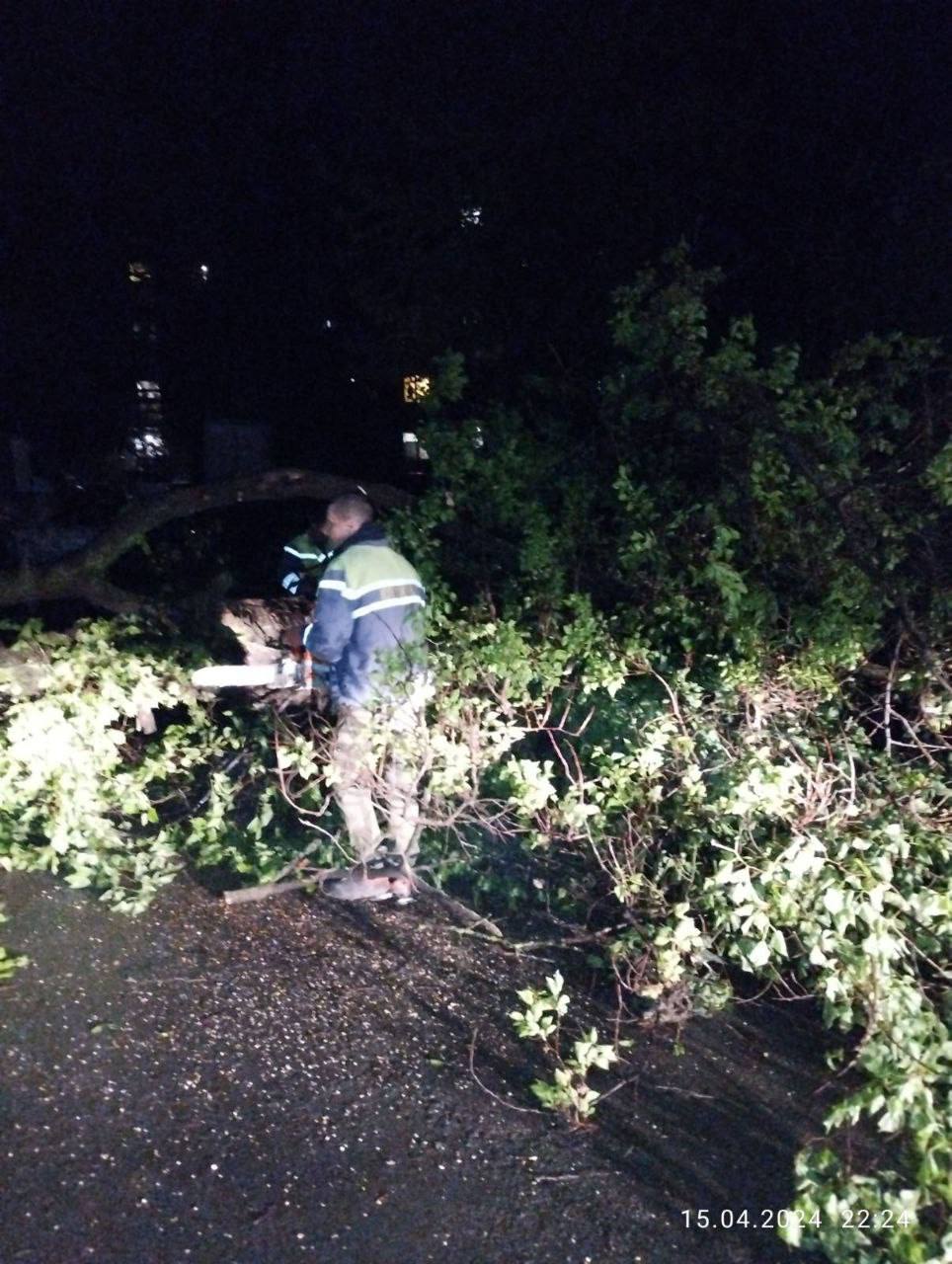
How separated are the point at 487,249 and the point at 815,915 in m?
4.45

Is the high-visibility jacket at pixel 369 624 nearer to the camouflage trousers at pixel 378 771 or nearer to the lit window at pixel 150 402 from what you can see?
the camouflage trousers at pixel 378 771

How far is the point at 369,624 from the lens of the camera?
4.85 metres

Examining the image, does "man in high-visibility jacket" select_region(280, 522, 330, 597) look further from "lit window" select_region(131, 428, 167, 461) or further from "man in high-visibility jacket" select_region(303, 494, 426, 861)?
"lit window" select_region(131, 428, 167, 461)

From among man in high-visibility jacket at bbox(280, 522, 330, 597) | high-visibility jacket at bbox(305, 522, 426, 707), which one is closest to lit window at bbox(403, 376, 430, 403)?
man in high-visibility jacket at bbox(280, 522, 330, 597)

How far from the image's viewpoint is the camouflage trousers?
484cm

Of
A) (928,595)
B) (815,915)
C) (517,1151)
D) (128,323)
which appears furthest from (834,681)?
(128,323)

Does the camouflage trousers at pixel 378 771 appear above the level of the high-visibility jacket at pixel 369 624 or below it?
below

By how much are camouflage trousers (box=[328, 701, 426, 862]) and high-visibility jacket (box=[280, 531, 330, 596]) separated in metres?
1.68

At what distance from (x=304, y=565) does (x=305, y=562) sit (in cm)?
2

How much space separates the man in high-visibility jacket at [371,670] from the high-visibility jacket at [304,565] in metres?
1.47

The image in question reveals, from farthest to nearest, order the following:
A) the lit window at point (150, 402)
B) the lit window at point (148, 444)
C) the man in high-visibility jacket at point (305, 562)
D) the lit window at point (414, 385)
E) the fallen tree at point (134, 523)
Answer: the lit window at point (148, 444)
the lit window at point (150, 402)
the lit window at point (414, 385)
the man in high-visibility jacket at point (305, 562)
the fallen tree at point (134, 523)

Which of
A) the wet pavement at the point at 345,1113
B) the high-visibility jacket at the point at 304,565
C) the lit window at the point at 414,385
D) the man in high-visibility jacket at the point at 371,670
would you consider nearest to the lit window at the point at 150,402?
the lit window at the point at 414,385

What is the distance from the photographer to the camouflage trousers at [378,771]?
4.84 meters

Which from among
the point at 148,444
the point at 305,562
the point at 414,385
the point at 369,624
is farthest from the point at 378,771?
the point at 148,444
